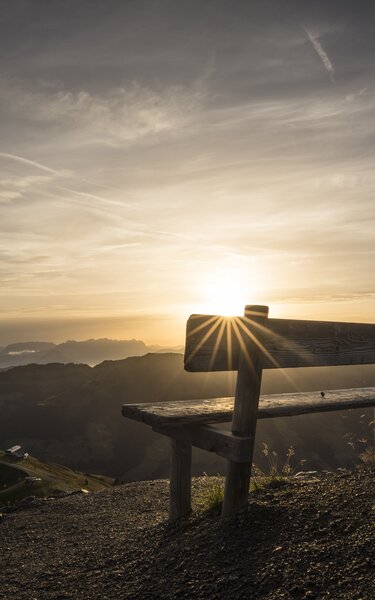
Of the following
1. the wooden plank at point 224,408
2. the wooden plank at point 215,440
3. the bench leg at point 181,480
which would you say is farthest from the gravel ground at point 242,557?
the wooden plank at point 224,408

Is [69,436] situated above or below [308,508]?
below

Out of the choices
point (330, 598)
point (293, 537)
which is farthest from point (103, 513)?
point (330, 598)

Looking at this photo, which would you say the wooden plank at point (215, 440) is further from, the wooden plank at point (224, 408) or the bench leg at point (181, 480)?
the bench leg at point (181, 480)

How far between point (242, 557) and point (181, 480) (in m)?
2.02

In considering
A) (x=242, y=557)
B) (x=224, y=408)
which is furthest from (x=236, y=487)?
(x=224, y=408)

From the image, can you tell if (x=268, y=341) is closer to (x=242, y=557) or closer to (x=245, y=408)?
(x=245, y=408)

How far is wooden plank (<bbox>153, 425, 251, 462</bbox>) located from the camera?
4.99 metres

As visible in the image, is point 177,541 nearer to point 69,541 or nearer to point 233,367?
point 233,367

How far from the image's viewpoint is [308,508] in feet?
17.0

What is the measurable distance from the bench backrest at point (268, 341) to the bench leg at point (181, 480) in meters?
2.01

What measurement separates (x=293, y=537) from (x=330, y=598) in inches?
41.3

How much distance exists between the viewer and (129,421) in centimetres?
15475

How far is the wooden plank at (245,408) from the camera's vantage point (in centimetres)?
Answer: 493

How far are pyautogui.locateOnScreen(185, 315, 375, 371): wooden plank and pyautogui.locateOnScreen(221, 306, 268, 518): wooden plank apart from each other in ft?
0.21
